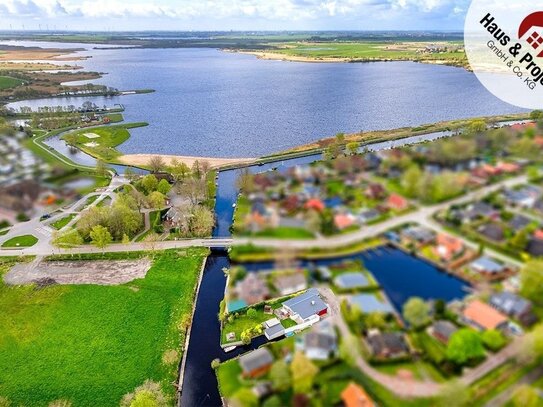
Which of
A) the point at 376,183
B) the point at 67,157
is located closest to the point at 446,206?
the point at 376,183

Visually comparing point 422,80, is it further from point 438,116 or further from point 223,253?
point 223,253

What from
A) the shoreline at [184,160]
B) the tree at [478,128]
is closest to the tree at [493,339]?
the tree at [478,128]

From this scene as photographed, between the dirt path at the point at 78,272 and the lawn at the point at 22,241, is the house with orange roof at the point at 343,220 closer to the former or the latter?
the dirt path at the point at 78,272

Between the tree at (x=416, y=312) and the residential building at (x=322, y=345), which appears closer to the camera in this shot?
the tree at (x=416, y=312)

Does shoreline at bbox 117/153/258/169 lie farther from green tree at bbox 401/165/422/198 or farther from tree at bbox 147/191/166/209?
green tree at bbox 401/165/422/198

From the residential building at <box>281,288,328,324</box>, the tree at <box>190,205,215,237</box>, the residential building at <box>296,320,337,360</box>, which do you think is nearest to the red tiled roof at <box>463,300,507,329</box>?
the residential building at <box>296,320,337,360</box>

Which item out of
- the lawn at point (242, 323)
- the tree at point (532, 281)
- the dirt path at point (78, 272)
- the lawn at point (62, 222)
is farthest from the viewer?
the lawn at point (62, 222)
